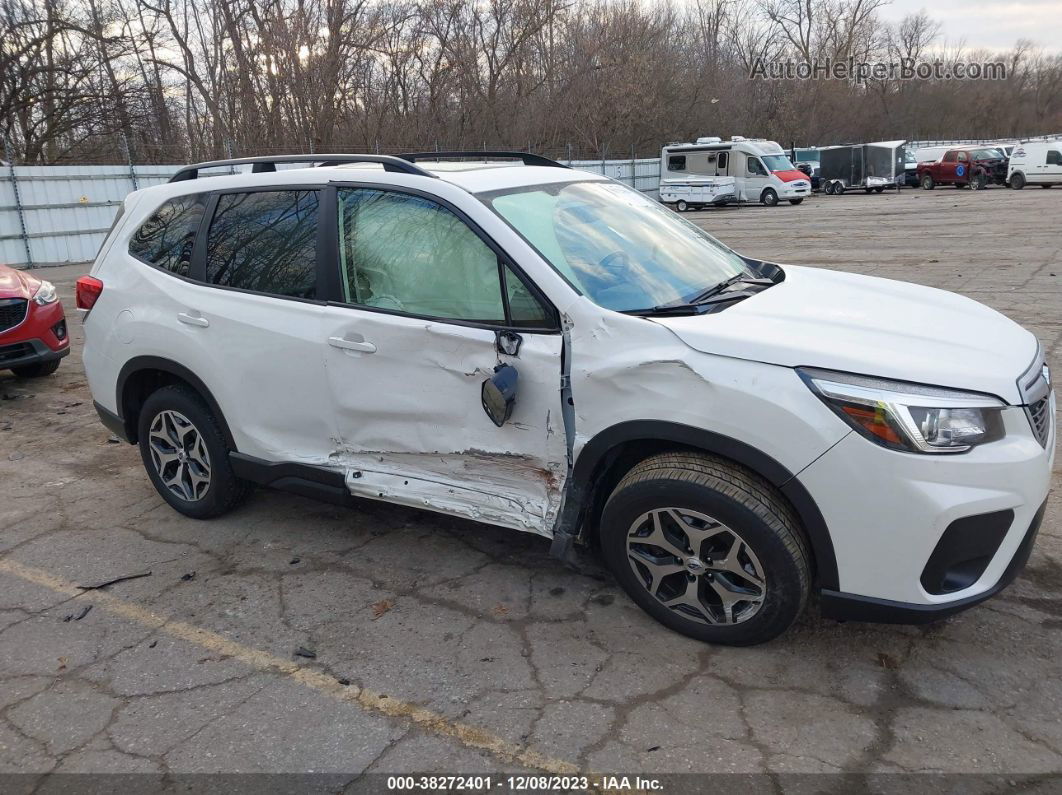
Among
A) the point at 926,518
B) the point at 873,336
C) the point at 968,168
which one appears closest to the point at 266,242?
the point at 873,336

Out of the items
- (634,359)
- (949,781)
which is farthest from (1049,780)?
(634,359)

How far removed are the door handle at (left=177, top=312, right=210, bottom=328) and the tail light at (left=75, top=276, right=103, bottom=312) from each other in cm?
72

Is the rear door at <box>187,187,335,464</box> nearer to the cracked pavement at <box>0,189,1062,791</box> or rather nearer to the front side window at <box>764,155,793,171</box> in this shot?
the cracked pavement at <box>0,189,1062,791</box>

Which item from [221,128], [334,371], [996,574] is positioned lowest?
[996,574]

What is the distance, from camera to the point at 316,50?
90.3ft

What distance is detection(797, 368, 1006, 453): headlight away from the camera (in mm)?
2514

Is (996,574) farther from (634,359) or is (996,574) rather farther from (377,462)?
(377,462)

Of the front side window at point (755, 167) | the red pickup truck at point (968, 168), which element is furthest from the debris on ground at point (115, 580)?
the red pickup truck at point (968, 168)

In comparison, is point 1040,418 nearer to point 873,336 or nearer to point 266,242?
point 873,336

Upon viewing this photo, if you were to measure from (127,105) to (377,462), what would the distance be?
25.9m

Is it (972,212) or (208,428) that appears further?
(972,212)

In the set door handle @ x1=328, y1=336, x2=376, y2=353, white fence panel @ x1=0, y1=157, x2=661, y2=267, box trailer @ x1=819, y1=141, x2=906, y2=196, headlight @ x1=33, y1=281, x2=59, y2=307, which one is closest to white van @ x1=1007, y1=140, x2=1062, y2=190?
box trailer @ x1=819, y1=141, x2=906, y2=196

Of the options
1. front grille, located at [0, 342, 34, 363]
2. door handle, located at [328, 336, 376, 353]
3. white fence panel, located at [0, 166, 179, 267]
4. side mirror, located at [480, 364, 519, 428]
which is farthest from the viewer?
white fence panel, located at [0, 166, 179, 267]

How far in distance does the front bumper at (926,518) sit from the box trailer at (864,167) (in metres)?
36.8
